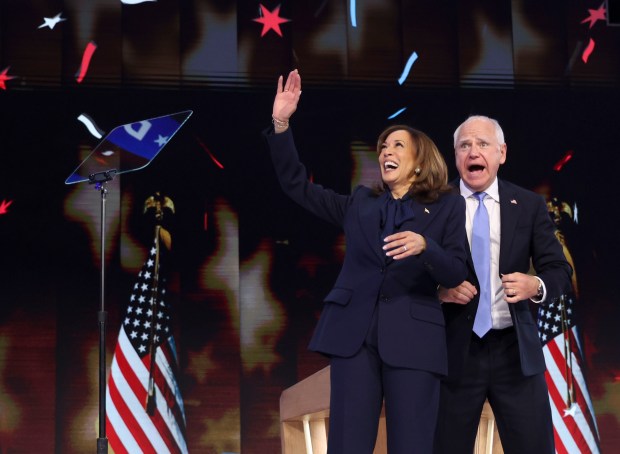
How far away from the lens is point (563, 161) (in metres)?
4.47

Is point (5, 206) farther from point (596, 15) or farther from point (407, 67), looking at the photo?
point (596, 15)

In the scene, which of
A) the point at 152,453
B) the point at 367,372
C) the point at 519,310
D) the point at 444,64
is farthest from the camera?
the point at 444,64

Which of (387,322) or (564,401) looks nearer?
(387,322)

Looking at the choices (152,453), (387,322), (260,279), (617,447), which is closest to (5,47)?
(260,279)

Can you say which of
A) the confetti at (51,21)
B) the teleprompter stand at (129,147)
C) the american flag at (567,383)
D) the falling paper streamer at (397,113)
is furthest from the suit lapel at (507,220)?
the confetti at (51,21)

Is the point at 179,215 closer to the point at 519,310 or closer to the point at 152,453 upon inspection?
the point at 152,453

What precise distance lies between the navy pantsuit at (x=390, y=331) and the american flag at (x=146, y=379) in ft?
7.34

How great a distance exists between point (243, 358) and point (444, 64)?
67.3 inches

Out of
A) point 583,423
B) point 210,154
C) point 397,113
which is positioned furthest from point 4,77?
point 583,423

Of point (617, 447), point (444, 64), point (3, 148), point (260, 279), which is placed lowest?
point (617, 447)

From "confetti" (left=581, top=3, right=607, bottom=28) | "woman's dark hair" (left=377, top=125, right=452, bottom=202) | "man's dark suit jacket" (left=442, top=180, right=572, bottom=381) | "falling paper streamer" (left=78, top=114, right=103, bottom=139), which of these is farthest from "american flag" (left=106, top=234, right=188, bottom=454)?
"confetti" (left=581, top=3, right=607, bottom=28)

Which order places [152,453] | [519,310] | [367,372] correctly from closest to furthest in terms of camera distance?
[367,372] → [519,310] → [152,453]

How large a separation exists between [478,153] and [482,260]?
0.99 ft

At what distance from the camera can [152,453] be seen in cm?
415
